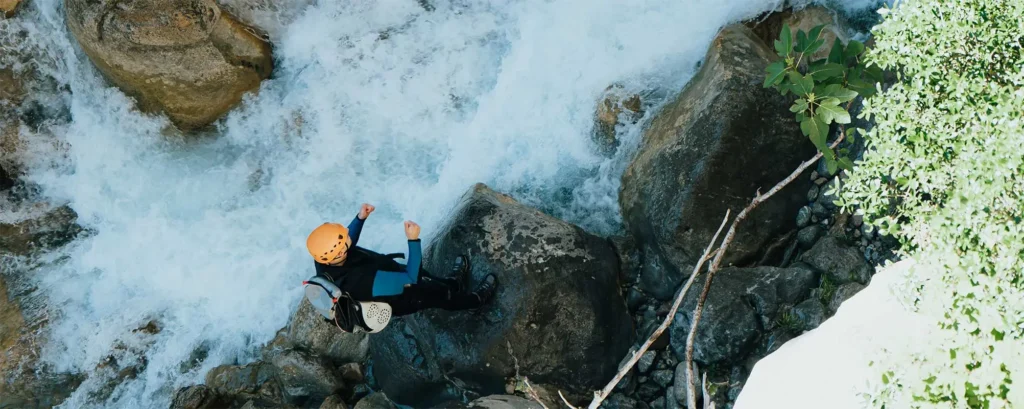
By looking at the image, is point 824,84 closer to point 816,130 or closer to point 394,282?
point 816,130

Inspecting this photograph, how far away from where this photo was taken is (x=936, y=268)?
305cm

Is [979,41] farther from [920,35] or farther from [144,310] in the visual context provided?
[144,310]

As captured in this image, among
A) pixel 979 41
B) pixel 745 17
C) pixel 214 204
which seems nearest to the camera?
pixel 979 41

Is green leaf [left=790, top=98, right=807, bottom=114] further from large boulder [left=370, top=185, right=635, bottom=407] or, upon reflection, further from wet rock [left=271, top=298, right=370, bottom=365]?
wet rock [left=271, top=298, right=370, bottom=365]

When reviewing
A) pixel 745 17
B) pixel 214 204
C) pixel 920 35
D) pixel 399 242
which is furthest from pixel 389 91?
pixel 920 35

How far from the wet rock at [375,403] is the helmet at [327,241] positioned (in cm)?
210

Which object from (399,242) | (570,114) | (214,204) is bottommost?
(399,242)

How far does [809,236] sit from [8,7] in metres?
10.1

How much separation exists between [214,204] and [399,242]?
2.82 metres

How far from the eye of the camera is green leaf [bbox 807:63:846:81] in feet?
17.6

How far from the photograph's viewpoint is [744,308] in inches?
242

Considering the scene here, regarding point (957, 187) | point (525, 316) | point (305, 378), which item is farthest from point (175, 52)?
point (957, 187)

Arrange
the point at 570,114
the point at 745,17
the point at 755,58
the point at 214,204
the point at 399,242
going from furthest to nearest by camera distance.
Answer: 1. the point at 214,204
2. the point at 399,242
3. the point at 570,114
4. the point at 745,17
5. the point at 755,58

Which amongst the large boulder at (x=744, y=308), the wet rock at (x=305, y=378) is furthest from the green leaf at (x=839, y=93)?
the wet rock at (x=305, y=378)
